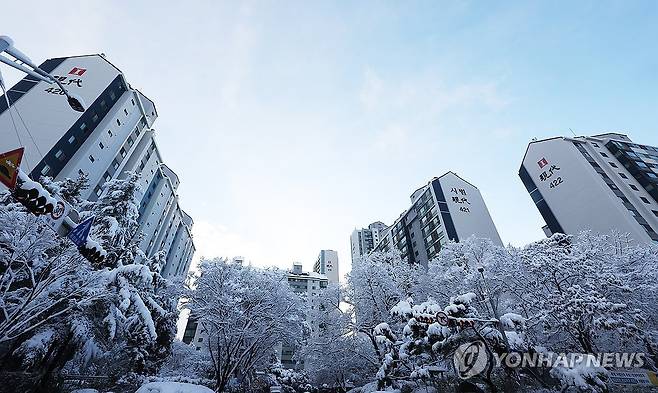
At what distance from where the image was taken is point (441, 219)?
52938 mm

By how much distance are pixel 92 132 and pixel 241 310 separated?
105ft

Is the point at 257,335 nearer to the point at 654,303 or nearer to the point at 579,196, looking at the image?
the point at 654,303

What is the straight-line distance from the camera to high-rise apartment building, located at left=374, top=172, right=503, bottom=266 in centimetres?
5234

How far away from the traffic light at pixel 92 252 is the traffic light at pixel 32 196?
3.32 ft

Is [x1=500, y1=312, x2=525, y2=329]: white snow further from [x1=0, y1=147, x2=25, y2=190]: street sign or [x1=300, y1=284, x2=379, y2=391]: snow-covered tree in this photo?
[x1=300, y1=284, x2=379, y2=391]: snow-covered tree

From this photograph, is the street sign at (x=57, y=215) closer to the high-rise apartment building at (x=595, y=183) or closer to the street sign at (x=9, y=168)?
the street sign at (x=9, y=168)

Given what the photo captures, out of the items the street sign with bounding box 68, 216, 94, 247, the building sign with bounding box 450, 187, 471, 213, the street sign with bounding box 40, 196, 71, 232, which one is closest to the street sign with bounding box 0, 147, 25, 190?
the street sign with bounding box 40, 196, 71, 232

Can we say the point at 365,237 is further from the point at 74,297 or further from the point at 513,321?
the point at 74,297

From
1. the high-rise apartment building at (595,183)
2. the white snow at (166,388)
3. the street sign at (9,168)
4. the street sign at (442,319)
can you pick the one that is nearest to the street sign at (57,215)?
the street sign at (9,168)

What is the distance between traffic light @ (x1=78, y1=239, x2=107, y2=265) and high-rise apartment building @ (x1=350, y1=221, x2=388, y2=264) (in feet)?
346

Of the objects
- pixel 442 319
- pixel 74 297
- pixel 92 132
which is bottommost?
pixel 442 319

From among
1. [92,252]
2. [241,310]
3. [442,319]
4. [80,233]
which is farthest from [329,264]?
[80,233]

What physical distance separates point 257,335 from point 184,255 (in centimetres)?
5716

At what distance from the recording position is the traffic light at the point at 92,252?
640 centimetres
